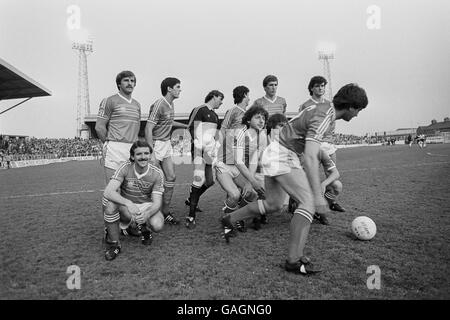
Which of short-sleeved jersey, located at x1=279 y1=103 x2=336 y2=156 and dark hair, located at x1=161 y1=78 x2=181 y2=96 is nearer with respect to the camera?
short-sleeved jersey, located at x1=279 y1=103 x2=336 y2=156

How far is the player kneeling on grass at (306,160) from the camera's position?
3.10m

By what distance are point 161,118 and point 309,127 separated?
9.44ft

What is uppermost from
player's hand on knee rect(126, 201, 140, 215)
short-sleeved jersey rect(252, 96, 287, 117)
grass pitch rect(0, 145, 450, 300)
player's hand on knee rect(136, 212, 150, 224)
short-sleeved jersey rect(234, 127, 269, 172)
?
short-sleeved jersey rect(252, 96, 287, 117)

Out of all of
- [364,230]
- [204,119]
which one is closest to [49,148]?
[204,119]

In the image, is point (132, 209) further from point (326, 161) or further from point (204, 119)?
point (326, 161)

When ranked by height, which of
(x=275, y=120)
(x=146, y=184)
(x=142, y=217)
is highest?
(x=275, y=120)

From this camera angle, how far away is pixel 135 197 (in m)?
4.27

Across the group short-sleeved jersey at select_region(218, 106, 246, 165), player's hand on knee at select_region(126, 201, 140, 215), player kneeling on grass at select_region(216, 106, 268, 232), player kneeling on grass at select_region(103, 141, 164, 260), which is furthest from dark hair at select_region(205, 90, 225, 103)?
player's hand on knee at select_region(126, 201, 140, 215)

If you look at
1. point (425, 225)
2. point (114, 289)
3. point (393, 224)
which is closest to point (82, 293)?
point (114, 289)

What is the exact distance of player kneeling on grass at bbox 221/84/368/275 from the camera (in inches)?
122

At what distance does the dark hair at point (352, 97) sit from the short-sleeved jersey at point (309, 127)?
132 mm

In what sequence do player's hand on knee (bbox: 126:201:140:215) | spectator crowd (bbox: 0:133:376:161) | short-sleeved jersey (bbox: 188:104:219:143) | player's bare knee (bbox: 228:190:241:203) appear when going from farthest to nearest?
spectator crowd (bbox: 0:133:376:161) → short-sleeved jersey (bbox: 188:104:219:143) → player's bare knee (bbox: 228:190:241:203) → player's hand on knee (bbox: 126:201:140:215)

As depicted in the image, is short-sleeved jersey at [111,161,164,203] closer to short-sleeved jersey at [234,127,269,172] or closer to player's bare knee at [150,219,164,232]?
player's bare knee at [150,219,164,232]

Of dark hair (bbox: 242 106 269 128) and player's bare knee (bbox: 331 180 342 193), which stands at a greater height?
dark hair (bbox: 242 106 269 128)
